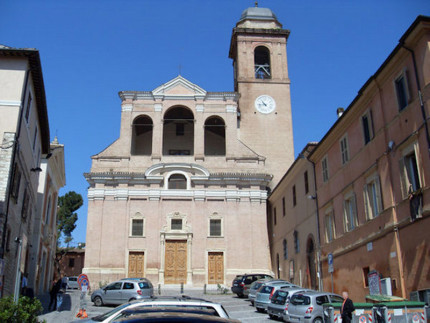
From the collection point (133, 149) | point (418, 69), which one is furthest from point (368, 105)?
point (133, 149)

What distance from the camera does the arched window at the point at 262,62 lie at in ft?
146

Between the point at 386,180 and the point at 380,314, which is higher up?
the point at 386,180

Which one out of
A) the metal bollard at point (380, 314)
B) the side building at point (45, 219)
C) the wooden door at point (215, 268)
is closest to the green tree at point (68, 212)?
the side building at point (45, 219)

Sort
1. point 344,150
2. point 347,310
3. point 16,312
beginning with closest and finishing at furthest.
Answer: point 16,312
point 347,310
point 344,150

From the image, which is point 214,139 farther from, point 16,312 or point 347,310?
point 16,312

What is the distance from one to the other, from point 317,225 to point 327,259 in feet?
7.55

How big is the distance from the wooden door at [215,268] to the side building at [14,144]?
1636cm

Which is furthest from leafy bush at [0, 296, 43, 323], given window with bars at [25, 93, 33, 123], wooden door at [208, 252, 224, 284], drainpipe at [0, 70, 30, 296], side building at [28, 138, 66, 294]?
wooden door at [208, 252, 224, 284]

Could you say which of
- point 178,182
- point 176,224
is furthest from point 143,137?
point 176,224

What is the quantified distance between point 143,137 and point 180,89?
567 cm

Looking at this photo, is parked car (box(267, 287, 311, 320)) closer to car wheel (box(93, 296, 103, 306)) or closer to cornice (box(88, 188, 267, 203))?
car wheel (box(93, 296, 103, 306))

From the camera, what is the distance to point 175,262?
1369 inches

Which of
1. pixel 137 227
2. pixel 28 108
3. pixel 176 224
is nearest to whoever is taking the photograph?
pixel 28 108

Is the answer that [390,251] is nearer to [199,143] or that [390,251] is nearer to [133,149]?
[199,143]
